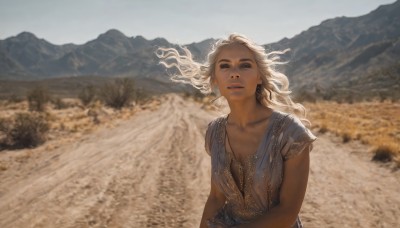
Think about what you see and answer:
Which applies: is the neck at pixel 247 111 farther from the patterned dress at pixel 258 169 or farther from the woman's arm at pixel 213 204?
the woman's arm at pixel 213 204

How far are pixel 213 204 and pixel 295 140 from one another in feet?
2.47

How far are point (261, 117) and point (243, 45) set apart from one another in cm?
43

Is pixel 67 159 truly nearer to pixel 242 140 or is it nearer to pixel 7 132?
pixel 7 132

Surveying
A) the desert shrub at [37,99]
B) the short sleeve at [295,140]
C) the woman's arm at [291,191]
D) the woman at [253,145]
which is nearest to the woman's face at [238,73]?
the woman at [253,145]

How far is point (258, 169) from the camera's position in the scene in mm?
2055

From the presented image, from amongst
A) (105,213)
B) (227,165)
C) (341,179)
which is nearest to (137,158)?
(105,213)

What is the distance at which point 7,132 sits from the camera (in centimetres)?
1526

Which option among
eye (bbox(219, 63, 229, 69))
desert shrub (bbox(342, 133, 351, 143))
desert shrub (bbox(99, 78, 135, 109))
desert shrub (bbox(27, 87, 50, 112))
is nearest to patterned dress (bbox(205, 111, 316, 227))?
eye (bbox(219, 63, 229, 69))

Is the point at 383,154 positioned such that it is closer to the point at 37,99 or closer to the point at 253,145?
the point at 253,145

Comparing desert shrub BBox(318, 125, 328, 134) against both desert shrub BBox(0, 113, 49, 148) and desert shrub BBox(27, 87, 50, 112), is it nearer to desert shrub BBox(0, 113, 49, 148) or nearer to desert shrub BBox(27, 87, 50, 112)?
desert shrub BBox(0, 113, 49, 148)

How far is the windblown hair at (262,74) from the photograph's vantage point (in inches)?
87.9

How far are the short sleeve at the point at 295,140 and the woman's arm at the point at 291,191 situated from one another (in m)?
0.03

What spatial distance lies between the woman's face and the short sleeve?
342 mm

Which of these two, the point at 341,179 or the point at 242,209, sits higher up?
the point at 242,209
